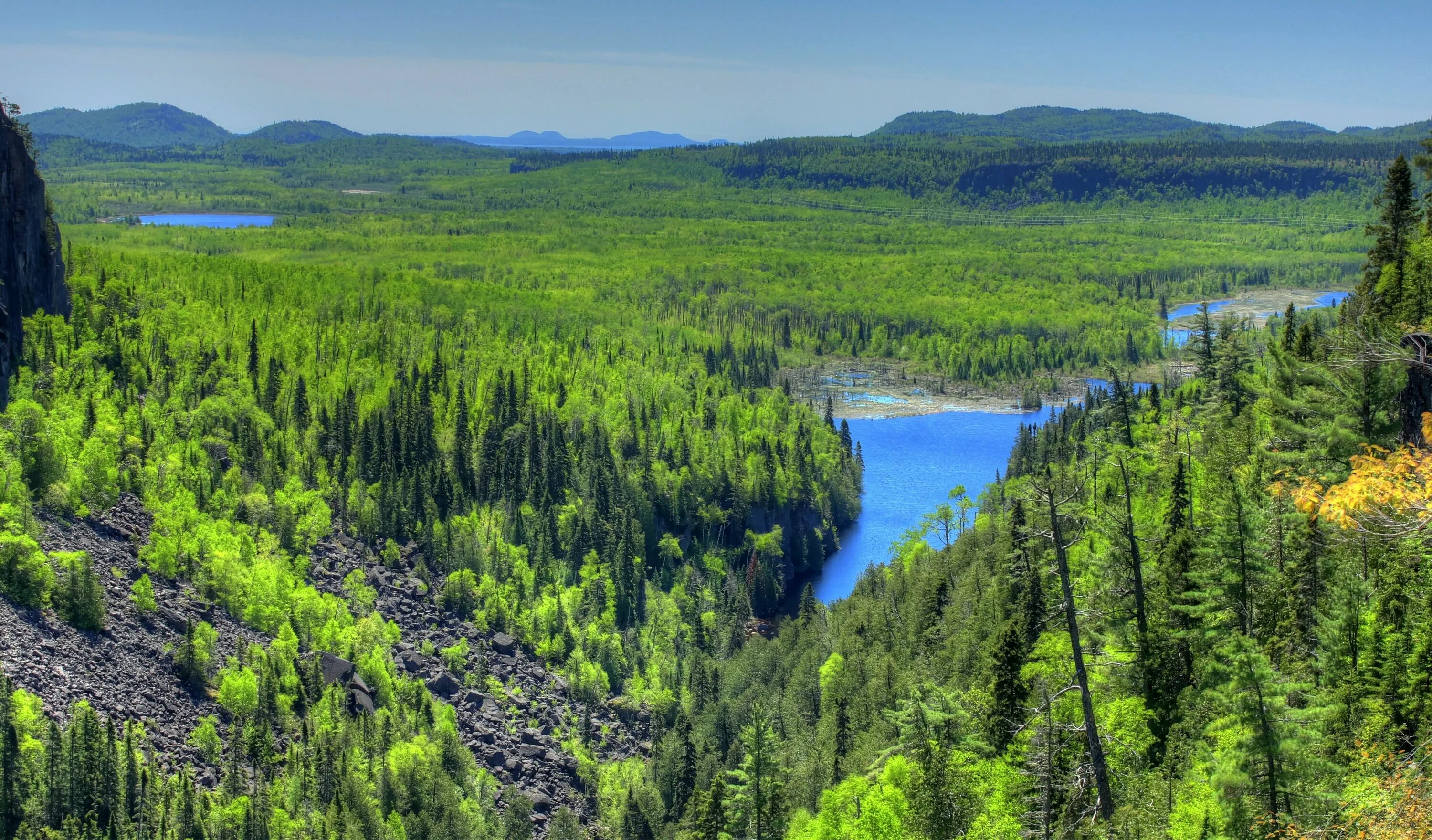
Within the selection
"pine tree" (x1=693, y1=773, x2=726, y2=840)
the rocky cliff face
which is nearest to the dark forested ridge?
"pine tree" (x1=693, y1=773, x2=726, y2=840)

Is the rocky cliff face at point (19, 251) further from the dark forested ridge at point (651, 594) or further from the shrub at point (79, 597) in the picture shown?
the shrub at point (79, 597)

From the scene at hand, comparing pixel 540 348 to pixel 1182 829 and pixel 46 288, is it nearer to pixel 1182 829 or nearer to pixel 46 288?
pixel 46 288

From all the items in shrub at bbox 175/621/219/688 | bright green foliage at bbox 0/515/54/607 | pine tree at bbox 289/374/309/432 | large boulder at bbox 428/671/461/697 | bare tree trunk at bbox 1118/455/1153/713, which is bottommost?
large boulder at bbox 428/671/461/697

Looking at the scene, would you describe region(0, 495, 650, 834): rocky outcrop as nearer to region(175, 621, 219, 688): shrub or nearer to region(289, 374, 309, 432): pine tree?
region(175, 621, 219, 688): shrub

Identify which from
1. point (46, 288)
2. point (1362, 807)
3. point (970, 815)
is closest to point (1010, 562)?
point (970, 815)

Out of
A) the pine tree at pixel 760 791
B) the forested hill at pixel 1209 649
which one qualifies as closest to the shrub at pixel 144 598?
the forested hill at pixel 1209 649

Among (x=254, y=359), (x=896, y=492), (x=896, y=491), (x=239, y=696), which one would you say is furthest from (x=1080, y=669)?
(x=896, y=491)

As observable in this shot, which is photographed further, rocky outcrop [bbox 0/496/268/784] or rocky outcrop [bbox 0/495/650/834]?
rocky outcrop [bbox 0/495/650/834]
